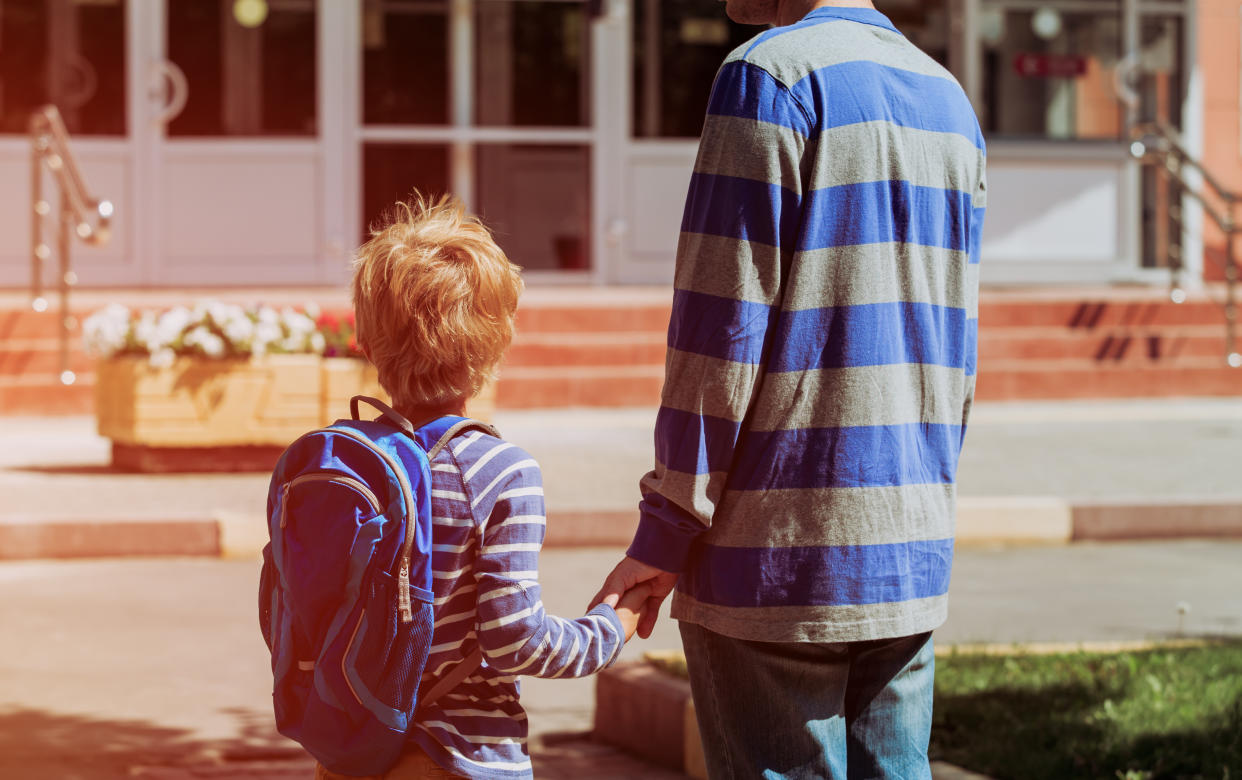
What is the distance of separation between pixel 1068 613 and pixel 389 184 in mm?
10131

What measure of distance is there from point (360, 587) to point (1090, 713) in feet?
9.28

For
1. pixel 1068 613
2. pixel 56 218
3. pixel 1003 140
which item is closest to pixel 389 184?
pixel 56 218

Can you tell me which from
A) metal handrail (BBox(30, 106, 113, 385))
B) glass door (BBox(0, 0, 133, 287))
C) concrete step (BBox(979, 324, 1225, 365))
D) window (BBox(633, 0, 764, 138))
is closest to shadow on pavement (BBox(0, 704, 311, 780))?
metal handrail (BBox(30, 106, 113, 385))

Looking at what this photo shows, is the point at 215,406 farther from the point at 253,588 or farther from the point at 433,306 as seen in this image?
the point at 433,306

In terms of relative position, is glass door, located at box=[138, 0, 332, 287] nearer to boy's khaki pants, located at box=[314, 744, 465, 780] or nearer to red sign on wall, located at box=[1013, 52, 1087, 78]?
red sign on wall, located at box=[1013, 52, 1087, 78]

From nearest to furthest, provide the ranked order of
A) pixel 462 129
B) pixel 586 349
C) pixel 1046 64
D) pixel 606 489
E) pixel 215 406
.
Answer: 1. pixel 606 489
2. pixel 215 406
3. pixel 586 349
4. pixel 462 129
5. pixel 1046 64

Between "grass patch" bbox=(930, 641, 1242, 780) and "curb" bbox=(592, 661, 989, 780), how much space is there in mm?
671

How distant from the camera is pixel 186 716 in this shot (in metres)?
5.44

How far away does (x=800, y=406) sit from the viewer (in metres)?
2.23

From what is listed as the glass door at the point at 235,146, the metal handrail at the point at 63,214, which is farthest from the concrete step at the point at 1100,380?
the metal handrail at the point at 63,214

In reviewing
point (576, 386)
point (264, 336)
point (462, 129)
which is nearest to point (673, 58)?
point (462, 129)

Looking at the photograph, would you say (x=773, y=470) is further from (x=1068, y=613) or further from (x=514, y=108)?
(x=514, y=108)

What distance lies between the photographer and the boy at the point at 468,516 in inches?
89.1

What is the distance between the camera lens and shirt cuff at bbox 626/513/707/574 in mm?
2254
